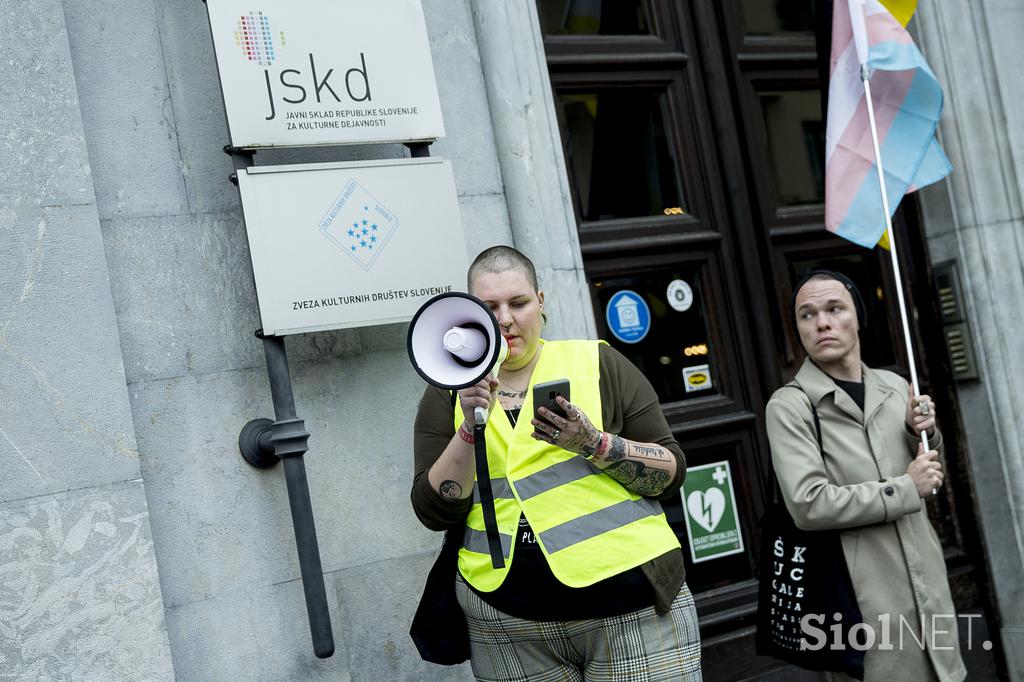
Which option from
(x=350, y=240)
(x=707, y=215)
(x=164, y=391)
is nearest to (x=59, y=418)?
(x=164, y=391)

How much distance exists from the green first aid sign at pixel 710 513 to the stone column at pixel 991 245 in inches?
59.7

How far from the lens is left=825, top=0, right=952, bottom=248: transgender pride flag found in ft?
16.7

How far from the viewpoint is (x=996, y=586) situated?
5.98 m

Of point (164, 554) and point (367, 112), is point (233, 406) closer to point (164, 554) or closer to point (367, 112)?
point (164, 554)

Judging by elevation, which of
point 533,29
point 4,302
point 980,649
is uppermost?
point 533,29

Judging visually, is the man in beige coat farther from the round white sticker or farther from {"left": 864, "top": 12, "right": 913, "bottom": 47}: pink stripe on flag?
{"left": 864, "top": 12, "right": 913, "bottom": 47}: pink stripe on flag

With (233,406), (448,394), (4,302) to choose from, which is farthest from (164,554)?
(448,394)

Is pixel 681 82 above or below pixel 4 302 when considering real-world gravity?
above

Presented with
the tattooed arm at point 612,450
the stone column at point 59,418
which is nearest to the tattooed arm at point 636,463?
the tattooed arm at point 612,450

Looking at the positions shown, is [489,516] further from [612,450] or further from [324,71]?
[324,71]

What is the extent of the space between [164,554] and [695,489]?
2527mm

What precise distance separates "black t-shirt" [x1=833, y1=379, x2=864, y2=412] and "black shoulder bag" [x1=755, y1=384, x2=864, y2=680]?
15 centimetres

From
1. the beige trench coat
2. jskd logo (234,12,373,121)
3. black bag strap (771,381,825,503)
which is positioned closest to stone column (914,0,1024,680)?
the beige trench coat

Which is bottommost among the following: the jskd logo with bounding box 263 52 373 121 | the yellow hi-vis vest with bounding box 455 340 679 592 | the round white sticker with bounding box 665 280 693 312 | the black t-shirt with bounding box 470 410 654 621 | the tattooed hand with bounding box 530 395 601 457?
the black t-shirt with bounding box 470 410 654 621
